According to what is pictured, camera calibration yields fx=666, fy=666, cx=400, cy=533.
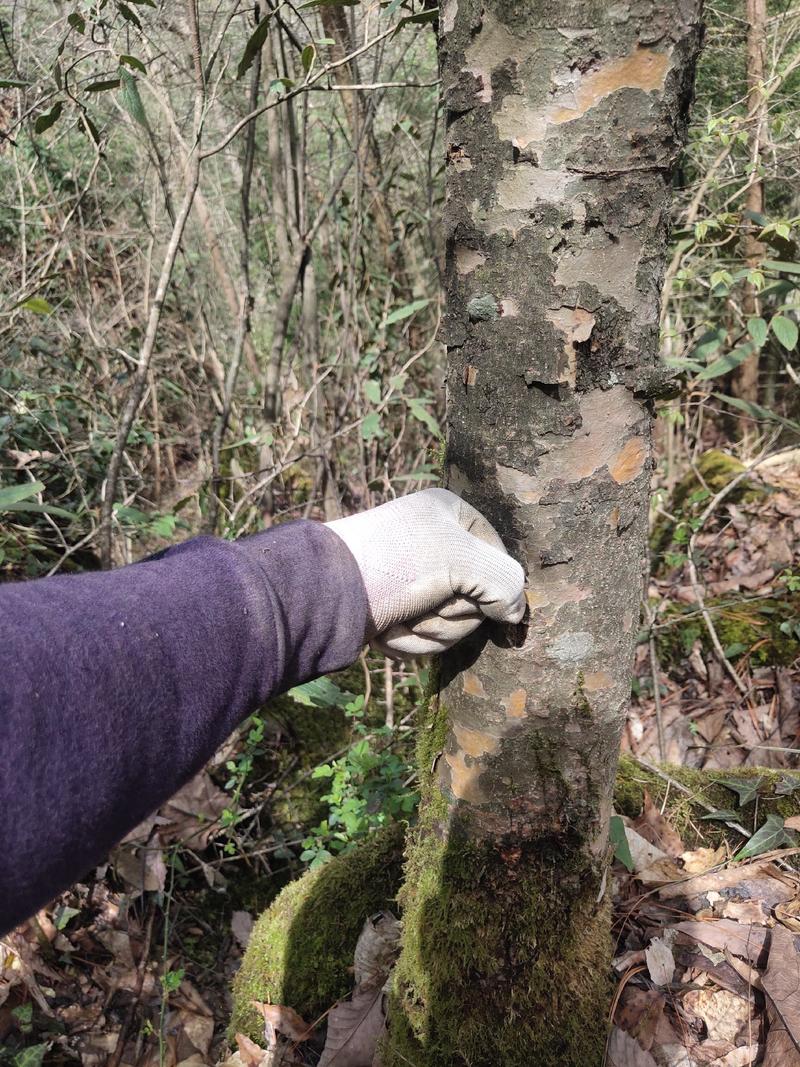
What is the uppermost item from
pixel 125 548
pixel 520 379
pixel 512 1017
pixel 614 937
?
pixel 520 379

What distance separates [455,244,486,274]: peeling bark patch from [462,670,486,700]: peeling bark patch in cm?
66

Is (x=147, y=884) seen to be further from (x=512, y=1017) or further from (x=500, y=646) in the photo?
(x=500, y=646)

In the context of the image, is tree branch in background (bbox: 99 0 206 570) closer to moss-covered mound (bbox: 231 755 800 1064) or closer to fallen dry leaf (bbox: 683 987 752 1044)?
moss-covered mound (bbox: 231 755 800 1064)

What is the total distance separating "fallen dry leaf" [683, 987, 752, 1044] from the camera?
1284 millimetres

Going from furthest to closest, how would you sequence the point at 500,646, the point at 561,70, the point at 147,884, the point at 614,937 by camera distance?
the point at 147,884 → the point at 614,937 → the point at 500,646 → the point at 561,70

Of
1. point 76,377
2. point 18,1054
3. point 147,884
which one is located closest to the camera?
point 18,1054

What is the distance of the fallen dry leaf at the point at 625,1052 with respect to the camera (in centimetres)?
123

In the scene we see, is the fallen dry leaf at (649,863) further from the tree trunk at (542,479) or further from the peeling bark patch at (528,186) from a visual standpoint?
the peeling bark patch at (528,186)

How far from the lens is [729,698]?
2.70 meters

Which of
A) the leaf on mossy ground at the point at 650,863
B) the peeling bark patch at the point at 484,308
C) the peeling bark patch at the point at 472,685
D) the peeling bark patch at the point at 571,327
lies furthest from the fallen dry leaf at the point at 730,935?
the peeling bark patch at the point at 484,308

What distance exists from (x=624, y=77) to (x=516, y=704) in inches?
35.9

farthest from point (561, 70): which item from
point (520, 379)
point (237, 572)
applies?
point (237, 572)

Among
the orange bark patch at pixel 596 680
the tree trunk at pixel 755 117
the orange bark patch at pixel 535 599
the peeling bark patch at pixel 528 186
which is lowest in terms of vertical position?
the orange bark patch at pixel 596 680

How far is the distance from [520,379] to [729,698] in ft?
7.41
